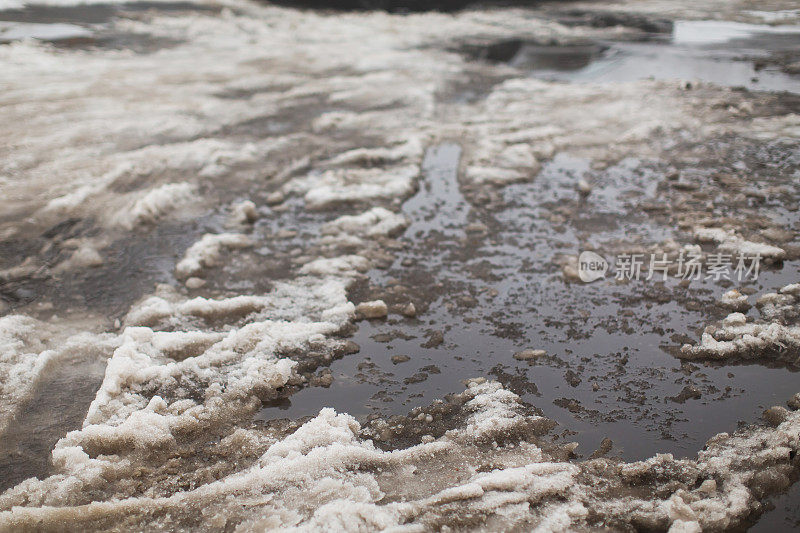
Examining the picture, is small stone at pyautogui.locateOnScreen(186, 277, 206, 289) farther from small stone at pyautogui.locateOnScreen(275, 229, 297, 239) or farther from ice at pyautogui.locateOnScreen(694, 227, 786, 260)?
ice at pyautogui.locateOnScreen(694, 227, 786, 260)

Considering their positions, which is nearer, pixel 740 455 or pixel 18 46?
pixel 740 455

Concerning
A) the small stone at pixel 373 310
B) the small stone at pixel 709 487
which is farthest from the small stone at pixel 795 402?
the small stone at pixel 373 310

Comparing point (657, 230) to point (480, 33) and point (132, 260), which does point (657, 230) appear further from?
point (480, 33)

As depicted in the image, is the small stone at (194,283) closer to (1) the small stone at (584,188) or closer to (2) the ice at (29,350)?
(2) the ice at (29,350)

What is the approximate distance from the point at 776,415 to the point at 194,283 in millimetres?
3153

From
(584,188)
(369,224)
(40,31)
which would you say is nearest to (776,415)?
(584,188)

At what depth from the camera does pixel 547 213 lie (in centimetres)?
428

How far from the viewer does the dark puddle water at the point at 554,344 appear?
2.52 meters

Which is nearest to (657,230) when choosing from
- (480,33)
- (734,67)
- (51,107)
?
(734,67)

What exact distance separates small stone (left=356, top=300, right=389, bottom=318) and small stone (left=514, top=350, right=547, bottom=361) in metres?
0.79

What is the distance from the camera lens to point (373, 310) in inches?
127

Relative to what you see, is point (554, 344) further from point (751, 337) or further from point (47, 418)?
point (47, 418)

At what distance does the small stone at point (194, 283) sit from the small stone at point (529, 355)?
199cm

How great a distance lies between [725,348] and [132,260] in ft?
11.9
